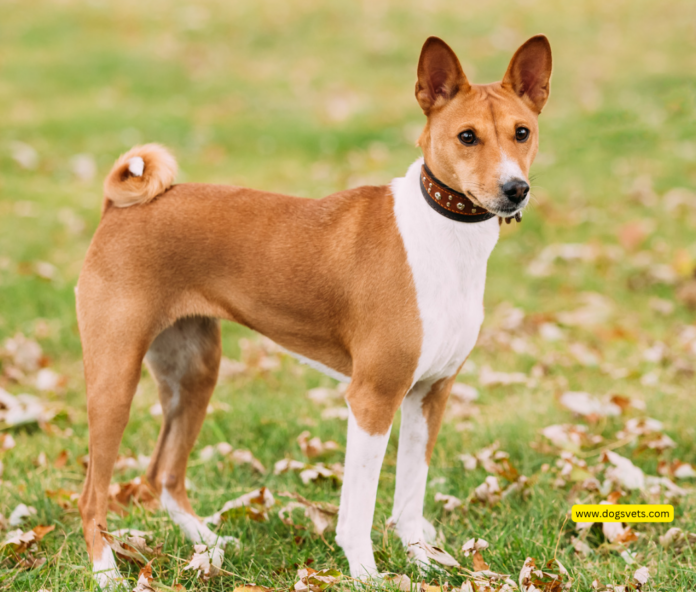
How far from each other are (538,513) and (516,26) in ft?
41.9

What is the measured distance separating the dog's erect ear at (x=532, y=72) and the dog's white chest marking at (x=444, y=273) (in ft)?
1.62

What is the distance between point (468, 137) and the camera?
103 inches

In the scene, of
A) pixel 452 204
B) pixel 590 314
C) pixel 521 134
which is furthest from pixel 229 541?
pixel 590 314

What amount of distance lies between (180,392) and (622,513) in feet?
6.50

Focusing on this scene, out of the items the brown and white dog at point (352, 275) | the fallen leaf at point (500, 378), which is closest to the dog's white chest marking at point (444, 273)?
the brown and white dog at point (352, 275)

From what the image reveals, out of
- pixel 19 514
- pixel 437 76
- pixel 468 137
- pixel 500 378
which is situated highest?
pixel 437 76

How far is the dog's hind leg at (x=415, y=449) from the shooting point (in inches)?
120

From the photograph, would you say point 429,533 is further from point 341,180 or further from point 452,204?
point 341,180

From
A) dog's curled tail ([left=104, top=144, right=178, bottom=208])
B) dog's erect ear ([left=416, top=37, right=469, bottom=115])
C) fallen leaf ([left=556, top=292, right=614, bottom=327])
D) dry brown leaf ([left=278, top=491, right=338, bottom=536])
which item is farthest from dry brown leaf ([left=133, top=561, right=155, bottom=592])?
fallen leaf ([left=556, top=292, right=614, bottom=327])

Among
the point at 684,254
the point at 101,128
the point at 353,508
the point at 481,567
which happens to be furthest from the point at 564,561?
the point at 101,128

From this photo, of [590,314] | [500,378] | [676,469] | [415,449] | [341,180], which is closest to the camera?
[415,449]

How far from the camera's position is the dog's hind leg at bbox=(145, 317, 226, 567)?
331 cm

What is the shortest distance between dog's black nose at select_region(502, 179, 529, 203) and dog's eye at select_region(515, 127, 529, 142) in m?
0.25

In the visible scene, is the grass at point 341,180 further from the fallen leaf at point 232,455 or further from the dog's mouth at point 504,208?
the dog's mouth at point 504,208
